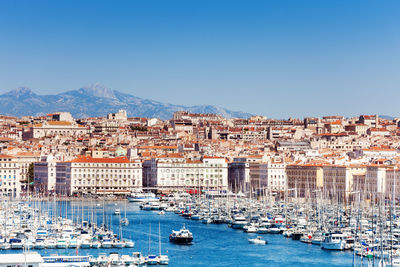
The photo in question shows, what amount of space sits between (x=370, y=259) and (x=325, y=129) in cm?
9737

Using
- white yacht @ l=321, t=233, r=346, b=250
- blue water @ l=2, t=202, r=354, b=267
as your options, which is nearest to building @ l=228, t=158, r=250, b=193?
blue water @ l=2, t=202, r=354, b=267

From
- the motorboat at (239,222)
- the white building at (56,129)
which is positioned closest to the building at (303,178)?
the motorboat at (239,222)

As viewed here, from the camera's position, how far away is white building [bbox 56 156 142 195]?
77688mm

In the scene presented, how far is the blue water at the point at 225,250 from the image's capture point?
3628cm

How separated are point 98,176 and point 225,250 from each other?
39782mm

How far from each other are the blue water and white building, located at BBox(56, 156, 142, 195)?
91.5ft

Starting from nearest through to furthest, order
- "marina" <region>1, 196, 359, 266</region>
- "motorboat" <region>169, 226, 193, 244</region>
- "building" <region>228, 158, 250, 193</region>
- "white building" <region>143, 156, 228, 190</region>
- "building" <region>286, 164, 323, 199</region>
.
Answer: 1. "marina" <region>1, 196, 359, 266</region>
2. "motorboat" <region>169, 226, 193, 244</region>
3. "building" <region>286, 164, 323, 199</region>
4. "building" <region>228, 158, 250, 193</region>
5. "white building" <region>143, 156, 228, 190</region>

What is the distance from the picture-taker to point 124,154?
301 feet

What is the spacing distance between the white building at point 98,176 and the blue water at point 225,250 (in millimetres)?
27883

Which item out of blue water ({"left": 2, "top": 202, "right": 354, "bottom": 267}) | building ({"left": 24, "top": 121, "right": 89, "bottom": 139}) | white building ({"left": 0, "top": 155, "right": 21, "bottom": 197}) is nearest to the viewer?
blue water ({"left": 2, "top": 202, "right": 354, "bottom": 267})

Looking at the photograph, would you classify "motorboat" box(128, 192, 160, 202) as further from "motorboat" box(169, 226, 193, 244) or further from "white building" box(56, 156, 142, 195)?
"motorboat" box(169, 226, 193, 244)

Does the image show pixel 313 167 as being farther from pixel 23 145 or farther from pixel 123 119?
pixel 123 119

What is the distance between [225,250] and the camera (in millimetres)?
40062

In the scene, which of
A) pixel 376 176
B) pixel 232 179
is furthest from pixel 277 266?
pixel 232 179
